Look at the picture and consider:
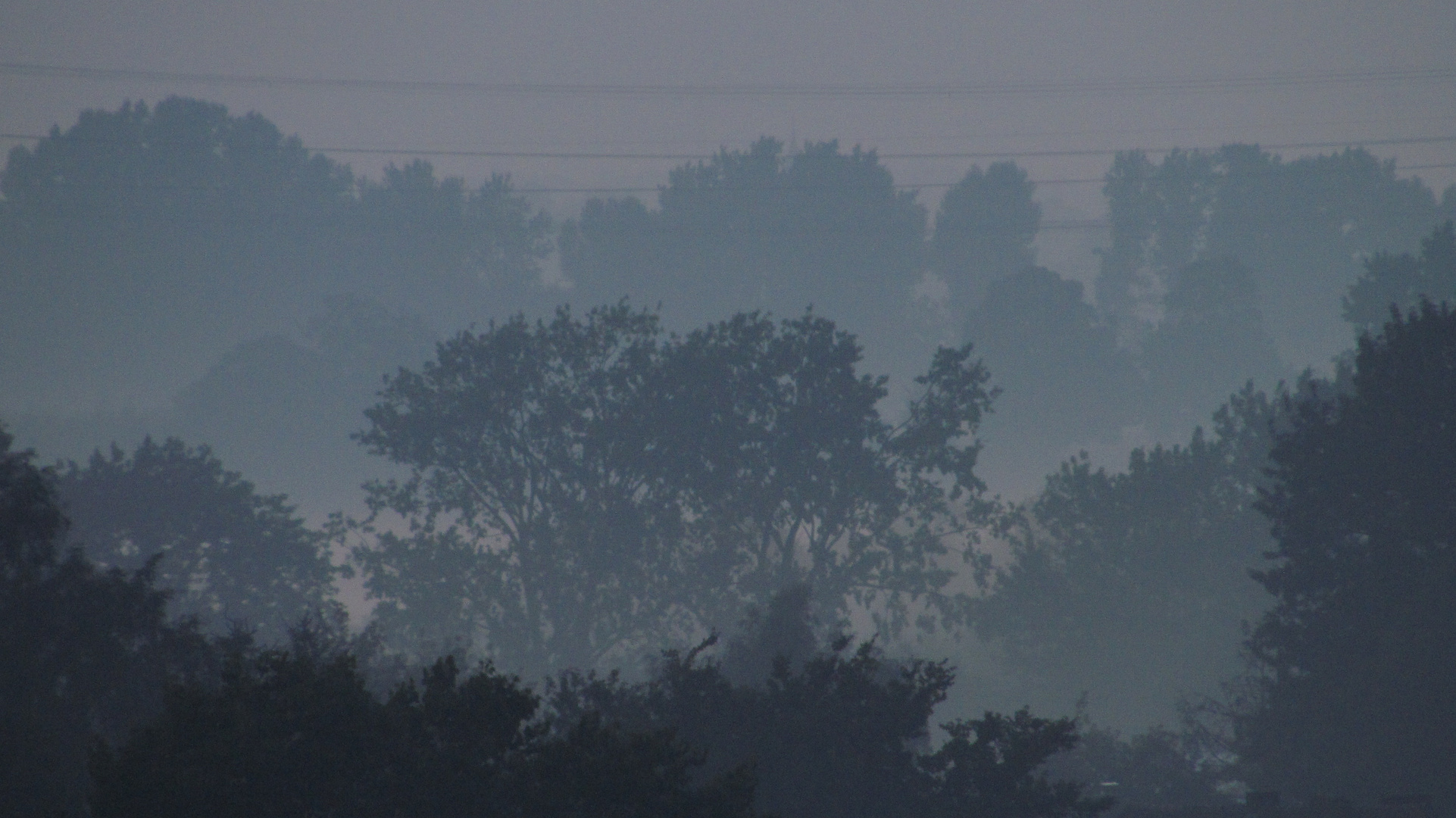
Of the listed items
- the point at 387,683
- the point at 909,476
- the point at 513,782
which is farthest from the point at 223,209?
the point at 513,782

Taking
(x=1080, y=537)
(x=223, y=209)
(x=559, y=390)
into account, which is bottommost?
(x=1080, y=537)

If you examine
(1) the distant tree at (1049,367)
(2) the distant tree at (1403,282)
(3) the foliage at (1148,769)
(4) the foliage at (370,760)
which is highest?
(1) the distant tree at (1049,367)

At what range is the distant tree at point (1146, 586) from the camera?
60375 millimetres

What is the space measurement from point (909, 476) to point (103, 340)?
11362 cm

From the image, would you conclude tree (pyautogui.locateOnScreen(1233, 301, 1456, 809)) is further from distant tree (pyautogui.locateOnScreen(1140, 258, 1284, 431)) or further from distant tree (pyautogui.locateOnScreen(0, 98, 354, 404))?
distant tree (pyautogui.locateOnScreen(0, 98, 354, 404))

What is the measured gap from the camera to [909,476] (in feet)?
219

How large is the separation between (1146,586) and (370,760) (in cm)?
4813

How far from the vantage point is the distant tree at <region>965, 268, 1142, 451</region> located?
125938 mm

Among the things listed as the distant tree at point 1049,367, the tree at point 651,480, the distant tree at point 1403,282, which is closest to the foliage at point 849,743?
the tree at point 651,480

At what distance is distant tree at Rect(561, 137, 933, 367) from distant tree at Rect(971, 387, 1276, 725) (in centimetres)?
8767

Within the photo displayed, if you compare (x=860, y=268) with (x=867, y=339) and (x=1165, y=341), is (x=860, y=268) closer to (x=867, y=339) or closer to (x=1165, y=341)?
(x=867, y=339)

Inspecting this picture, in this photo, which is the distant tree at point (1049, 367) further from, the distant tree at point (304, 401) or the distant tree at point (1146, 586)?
the distant tree at point (1146, 586)

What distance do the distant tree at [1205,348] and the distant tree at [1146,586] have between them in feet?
219

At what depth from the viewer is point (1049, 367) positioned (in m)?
125
